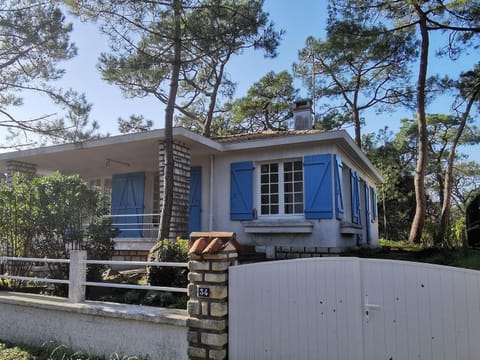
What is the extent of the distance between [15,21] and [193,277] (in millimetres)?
9783

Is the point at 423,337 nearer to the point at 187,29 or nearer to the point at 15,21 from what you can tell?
the point at 187,29

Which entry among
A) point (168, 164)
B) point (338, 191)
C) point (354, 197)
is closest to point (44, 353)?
point (168, 164)

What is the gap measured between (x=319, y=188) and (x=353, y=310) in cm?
532

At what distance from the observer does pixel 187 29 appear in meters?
7.78

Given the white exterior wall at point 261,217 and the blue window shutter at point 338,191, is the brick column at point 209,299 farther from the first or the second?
the blue window shutter at point 338,191

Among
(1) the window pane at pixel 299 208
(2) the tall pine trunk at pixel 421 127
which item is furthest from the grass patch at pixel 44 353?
(2) the tall pine trunk at pixel 421 127

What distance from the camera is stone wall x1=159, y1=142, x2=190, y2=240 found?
8.14m

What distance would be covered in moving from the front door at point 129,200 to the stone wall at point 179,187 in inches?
112

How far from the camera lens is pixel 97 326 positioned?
418 cm

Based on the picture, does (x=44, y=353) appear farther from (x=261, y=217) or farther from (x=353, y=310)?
(x=261, y=217)

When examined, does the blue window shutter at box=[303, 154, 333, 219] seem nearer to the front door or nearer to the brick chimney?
the brick chimney

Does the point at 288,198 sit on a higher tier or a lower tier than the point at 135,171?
lower

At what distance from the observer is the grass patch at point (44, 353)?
4.04 metres

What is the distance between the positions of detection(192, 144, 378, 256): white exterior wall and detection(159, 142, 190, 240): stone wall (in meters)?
1.23
